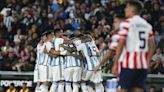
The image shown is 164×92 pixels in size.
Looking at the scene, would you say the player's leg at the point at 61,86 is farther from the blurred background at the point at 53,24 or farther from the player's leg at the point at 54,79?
the blurred background at the point at 53,24

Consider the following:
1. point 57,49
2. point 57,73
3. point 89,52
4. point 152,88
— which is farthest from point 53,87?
point 152,88

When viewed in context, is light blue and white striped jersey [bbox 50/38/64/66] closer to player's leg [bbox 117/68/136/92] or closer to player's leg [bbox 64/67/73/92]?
player's leg [bbox 64/67/73/92]

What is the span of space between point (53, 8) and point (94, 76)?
8.68m

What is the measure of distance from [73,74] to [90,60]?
1.90 ft

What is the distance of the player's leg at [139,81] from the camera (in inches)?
466

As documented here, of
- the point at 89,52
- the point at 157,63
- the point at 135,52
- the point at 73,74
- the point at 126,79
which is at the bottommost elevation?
the point at 73,74

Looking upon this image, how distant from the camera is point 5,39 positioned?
25.6 meters

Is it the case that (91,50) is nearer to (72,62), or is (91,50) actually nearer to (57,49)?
(72,62)

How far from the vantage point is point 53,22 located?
2562cm

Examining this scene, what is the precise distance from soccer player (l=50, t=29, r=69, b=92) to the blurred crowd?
10.8 feet

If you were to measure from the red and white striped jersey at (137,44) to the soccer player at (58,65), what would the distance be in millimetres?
6918

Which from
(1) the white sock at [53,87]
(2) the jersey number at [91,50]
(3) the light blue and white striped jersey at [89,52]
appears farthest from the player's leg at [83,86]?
(2) the jersey number at [91,50]

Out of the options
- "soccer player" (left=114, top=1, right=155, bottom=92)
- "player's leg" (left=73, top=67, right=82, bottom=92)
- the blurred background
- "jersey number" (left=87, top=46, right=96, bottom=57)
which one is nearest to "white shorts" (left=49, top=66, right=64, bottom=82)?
"player's leg" (left=73, top=67, right=82, bottom=92)

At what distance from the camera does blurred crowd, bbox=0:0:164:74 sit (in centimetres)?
2388
